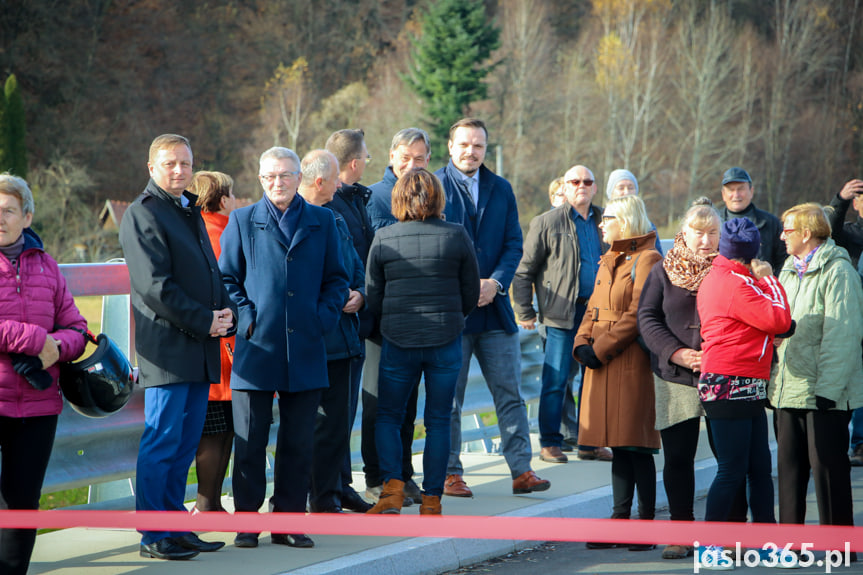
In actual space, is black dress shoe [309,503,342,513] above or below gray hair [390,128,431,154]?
below

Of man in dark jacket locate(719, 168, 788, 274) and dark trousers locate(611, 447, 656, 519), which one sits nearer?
dark trousers locate(611, 447, 656, 519)

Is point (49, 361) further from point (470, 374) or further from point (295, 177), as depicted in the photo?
point (470, 374)

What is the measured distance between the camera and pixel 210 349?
5.35 meters

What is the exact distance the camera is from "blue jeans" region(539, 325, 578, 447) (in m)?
8.22

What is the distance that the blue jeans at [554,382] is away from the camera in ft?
27.0

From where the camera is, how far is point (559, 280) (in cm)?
843

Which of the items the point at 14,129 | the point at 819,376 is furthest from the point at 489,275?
the point at 14,129

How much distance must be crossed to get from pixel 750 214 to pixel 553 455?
267 centimetres

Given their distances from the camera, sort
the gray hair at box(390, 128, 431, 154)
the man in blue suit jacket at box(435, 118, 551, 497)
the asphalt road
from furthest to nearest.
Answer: the man in blue suit jacket at box(435, 118, 551, 497) < the gray hair at box(390, 128, 431, 154) < the asphalt road

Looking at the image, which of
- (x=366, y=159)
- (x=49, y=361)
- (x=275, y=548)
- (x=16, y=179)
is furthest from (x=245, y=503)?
(x=366, y=159)

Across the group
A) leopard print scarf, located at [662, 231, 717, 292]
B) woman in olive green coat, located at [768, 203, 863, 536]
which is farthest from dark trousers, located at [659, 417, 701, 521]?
leopard print scarf, located at [662, 231, 717, 292]

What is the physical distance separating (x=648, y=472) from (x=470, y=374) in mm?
2563

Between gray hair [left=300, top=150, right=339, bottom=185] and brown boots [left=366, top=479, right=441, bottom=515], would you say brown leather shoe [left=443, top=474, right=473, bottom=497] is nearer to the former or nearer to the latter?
brown boots [left=366, top=479, right=441, bottom=515]

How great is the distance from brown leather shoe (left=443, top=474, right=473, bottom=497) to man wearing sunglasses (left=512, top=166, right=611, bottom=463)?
1327 mm
